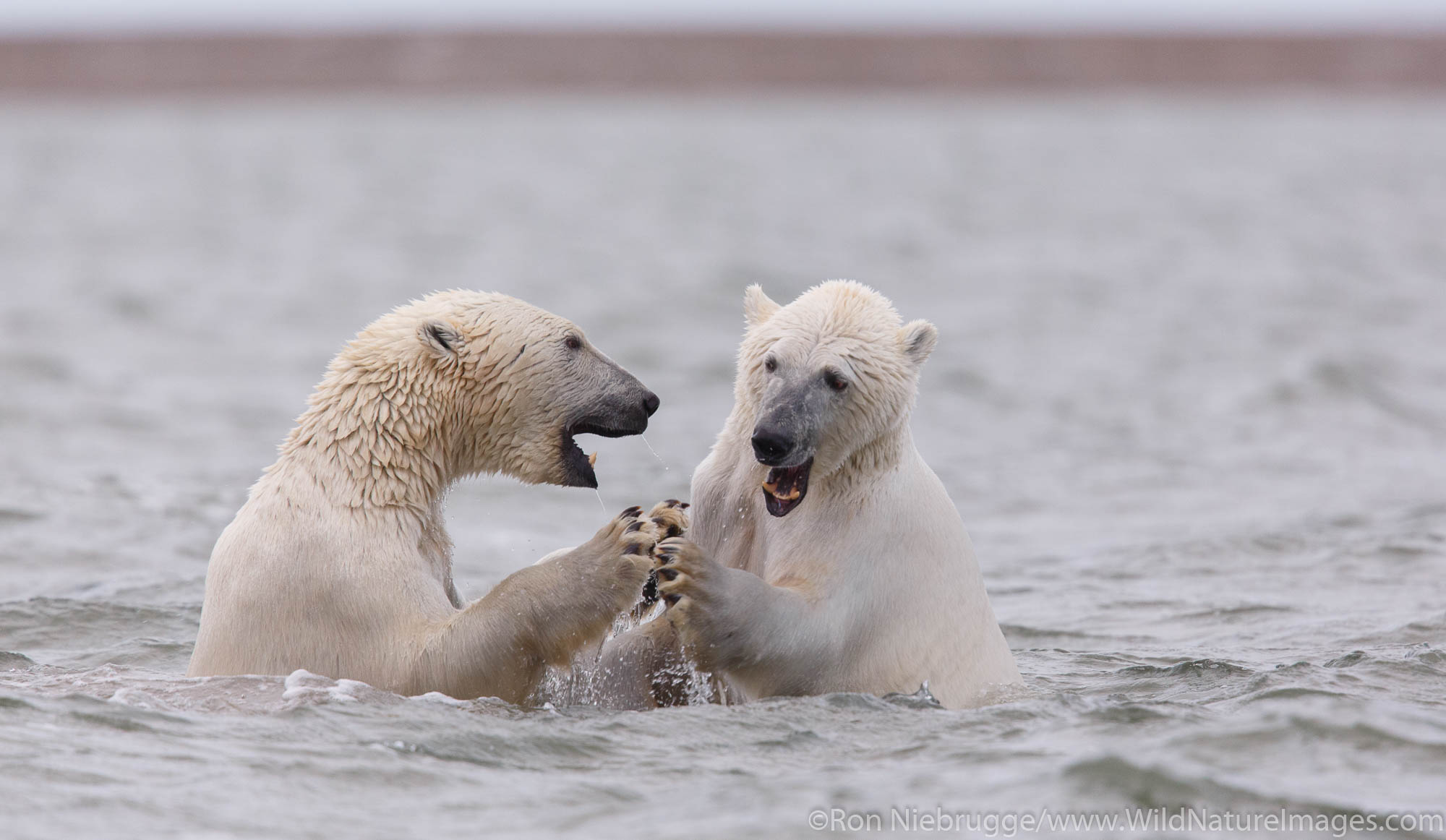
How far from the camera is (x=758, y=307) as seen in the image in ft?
15.9

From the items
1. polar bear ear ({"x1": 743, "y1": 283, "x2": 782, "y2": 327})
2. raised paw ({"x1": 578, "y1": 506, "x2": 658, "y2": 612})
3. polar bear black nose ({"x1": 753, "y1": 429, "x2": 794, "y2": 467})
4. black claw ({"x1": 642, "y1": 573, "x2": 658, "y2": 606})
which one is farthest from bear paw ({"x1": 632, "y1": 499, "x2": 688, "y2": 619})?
polar bear ear ({"x1": 743, "y1": 283, "x2": 782, "y2": 327})

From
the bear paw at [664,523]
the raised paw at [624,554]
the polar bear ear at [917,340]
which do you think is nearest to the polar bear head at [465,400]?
the bear paw at [664,523]

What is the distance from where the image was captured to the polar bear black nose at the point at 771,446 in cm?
421

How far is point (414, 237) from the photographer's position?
28.2m

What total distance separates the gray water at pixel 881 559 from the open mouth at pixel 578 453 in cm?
68

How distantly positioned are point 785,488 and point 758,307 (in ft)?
2.07

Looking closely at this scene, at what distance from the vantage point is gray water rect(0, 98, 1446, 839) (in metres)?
3.97

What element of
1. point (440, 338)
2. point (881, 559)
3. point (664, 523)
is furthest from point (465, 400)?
point (881, 559)

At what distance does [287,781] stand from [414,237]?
24895 mm

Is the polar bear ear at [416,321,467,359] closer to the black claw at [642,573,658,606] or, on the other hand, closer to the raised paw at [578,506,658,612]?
the raised paw at [578,506,658,612]

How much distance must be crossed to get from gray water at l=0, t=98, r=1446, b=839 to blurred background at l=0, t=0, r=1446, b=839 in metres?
0.03

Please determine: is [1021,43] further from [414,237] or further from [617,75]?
[414,237]

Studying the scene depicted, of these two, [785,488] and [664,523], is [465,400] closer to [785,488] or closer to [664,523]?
[664,523]

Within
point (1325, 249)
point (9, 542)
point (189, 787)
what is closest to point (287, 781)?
point (189, 787)
